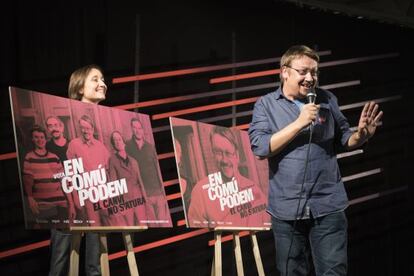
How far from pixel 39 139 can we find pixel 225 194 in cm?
151

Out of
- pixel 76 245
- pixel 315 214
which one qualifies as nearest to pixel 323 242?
pixel 315 214

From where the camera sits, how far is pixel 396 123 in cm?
613

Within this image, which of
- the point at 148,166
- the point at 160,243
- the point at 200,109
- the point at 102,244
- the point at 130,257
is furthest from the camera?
the point at 200,109

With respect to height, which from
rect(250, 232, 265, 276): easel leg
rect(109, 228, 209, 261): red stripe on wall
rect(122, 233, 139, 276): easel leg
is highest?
rect(122, 233, 139, 276): easel leg

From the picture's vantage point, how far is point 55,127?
3.19 meters

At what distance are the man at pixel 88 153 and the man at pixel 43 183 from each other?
0.10 m

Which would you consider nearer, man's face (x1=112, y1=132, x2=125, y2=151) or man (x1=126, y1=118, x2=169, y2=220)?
man's face (x1=112, y1=132, x2=125, y2=151)

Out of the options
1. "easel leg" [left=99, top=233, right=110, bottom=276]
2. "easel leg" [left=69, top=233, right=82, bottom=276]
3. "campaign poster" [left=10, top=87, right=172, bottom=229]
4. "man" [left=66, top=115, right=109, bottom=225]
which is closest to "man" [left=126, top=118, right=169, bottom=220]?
"campaign poster" [left=10, top=87, right=172, bottom=229]

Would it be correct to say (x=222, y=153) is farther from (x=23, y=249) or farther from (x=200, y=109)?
(x=23, y=249)

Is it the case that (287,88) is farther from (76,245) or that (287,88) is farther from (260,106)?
(76,245)

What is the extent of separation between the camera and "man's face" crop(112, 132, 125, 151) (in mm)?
3497

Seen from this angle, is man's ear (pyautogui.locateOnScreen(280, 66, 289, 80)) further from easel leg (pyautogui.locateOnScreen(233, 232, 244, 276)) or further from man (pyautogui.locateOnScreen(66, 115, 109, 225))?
easel leg (pyautogui.locateOnScreen(233, 232, 244, 276))

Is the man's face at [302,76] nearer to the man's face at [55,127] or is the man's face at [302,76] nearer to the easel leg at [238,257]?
the man's face at [55,127]

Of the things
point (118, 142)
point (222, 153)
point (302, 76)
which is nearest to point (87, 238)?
point (118, 142)
